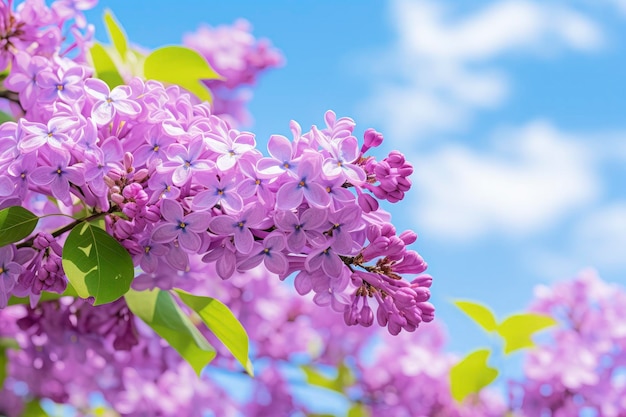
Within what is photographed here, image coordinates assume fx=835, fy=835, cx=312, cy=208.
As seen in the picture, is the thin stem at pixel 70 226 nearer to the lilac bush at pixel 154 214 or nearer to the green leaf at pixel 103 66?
the lilac bush at pixel 154 214

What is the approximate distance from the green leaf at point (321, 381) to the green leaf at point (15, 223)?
2606 millimetres

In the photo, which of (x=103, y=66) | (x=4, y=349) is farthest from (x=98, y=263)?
(x=4, y=349)

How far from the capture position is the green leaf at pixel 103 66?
8.51 feet

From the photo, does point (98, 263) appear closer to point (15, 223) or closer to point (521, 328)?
point (15, 223)

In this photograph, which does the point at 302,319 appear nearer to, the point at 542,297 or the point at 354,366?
the point at 354,366

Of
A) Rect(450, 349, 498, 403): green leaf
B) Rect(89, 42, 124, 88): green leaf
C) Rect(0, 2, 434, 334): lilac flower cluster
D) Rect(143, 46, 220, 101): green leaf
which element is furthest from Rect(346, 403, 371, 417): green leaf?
Rect(0, 2, 434, 334): lilac flower cluster

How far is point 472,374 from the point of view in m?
3.34

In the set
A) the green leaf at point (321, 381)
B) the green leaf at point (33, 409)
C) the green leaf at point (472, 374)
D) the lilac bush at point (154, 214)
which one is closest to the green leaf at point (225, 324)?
the lilac bush at point (154, 214)

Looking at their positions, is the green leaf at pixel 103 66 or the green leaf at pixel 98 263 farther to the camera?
the green leaf at pixel 103 66

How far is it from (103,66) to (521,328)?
185 centimetres

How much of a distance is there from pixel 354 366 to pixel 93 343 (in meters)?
2.07

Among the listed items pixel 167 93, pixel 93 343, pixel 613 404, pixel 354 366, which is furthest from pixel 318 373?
pixel 167 93

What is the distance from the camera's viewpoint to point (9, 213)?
70.9 inches

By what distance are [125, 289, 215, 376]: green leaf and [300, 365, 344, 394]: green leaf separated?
1.94 meters
